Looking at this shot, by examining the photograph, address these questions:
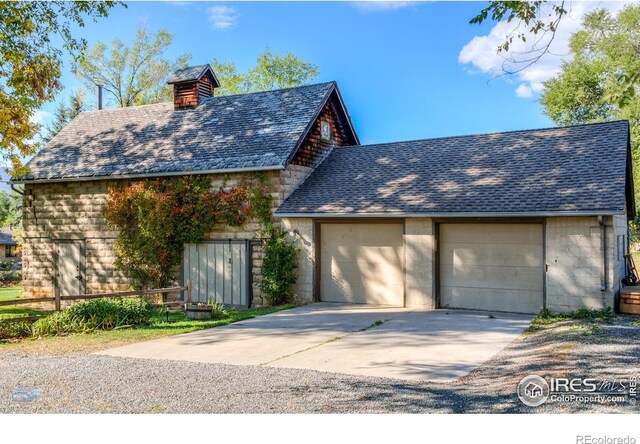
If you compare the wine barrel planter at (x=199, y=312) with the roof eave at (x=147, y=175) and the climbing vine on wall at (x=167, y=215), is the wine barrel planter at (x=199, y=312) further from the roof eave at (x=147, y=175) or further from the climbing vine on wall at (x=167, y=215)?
the roof eave at (x=147, y=175)

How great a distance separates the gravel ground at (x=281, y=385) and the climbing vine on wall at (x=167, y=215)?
25.9 feet

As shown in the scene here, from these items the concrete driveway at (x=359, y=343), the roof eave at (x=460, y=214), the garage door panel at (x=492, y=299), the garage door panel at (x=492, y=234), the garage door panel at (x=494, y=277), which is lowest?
the concrete driveway at (x=359, y=343)

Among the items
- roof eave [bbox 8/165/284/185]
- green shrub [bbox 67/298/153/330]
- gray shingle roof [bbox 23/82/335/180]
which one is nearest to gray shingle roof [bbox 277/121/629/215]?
roof eave [bbox 8/165/284/185]

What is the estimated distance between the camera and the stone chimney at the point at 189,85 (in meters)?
20.7

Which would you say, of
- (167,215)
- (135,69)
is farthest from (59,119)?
(167,215)

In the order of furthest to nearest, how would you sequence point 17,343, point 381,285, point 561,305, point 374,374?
1. point 381,285
2. point 561,305
3. point 17,343
4. point 374,374

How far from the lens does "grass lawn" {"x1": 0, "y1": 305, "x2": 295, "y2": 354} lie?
10172mm

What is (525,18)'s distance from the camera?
9.29m

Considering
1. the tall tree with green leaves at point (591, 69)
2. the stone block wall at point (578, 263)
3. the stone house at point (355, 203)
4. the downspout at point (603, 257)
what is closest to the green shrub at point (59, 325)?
the stone house at point (355, 203)

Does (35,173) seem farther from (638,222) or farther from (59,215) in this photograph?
(638,222)

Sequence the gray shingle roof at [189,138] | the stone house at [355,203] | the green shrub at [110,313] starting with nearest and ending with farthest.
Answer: the green shrub at [110,313]
the stone house at [355,203]
the gray shingle roof at [189,138]

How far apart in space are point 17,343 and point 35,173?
11.0 meters

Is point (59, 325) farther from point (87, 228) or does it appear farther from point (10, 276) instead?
point (10, 276)

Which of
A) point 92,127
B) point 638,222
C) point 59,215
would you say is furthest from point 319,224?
point 638,222
